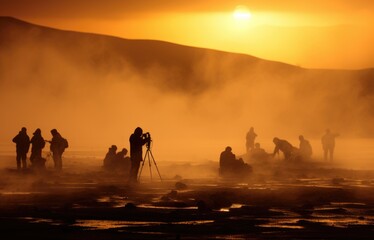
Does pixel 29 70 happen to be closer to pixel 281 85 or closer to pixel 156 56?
pixel 156 56

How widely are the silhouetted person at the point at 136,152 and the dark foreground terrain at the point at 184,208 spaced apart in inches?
26.2

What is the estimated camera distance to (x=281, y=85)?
18688 cm

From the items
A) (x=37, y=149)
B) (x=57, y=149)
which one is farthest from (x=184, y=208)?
(x=57, y=149)

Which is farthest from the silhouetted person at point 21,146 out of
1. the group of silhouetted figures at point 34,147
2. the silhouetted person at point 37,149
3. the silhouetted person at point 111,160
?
the silhouetted person at point 111,160

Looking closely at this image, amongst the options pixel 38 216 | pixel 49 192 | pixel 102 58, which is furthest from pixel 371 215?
pixel 102 58

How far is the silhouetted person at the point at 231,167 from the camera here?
45656 mm

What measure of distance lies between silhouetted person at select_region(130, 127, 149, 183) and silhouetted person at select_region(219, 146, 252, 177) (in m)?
5.31

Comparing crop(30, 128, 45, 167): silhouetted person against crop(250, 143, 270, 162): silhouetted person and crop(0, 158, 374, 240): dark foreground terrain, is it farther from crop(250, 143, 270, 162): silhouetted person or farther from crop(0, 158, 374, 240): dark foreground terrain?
crop(250, 143, 270, 162): silhouetted person

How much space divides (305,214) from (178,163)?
2823 centimetres

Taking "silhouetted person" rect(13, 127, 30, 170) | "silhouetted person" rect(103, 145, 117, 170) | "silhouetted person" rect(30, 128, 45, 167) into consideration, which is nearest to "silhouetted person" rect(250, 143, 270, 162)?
"silhouetted person" rect(103, 145, 117, 170)

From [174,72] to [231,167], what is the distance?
140910 millimetres

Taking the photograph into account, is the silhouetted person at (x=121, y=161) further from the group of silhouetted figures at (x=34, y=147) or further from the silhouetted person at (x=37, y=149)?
the silhouetted person at (x=37, y=149)

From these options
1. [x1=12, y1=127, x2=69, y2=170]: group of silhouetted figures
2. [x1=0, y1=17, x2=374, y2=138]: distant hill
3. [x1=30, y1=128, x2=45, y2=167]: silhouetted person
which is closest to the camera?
[x1=30, y1=128, x2=45, y2=167]: silhouetted person

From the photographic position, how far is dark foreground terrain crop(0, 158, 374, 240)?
77.7ft
